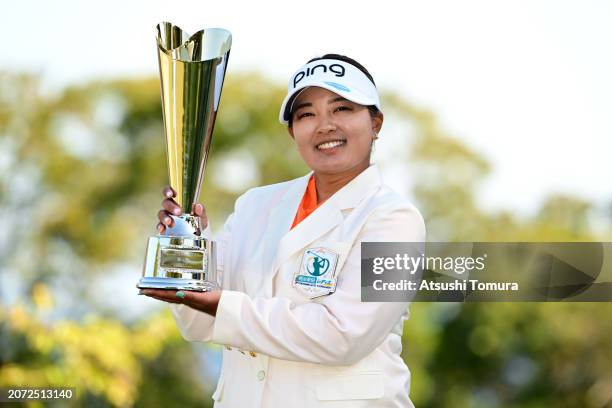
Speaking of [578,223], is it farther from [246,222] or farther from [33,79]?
[246,222]

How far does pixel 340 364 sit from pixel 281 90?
13.6 metres

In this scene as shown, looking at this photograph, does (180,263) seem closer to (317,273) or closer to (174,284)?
(174,284)

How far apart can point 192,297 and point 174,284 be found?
2.3 inches

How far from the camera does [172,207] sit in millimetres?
2494

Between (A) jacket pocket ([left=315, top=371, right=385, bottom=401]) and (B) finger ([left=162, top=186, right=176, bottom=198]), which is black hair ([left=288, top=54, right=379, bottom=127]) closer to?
(B) finger ([left=162, top=186, right=176, bottom=198])

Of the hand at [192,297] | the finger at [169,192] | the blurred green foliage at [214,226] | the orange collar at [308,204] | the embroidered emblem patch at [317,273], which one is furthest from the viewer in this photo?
the blurred green foliage at [214,226]

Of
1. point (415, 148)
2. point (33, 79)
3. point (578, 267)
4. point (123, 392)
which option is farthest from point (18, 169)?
point (578, 267)

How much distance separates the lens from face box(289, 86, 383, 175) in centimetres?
247

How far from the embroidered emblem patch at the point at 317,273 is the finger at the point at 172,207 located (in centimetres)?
34

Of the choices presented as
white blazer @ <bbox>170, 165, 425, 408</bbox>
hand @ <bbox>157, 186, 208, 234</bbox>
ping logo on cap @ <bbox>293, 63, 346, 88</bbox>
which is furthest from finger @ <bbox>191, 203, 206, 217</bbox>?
ping logo on cap @ <bbox>293, 63, 346, 88</bbox>

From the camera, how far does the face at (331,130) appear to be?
8.12ft

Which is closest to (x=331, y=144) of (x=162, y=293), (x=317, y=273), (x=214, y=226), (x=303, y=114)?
(x=303, y=114)

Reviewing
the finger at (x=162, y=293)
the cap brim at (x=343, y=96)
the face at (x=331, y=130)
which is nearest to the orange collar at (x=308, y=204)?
the face at (x=331, y=130)

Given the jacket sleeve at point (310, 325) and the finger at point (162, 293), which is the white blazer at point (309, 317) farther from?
the finger at point (162, 293)
